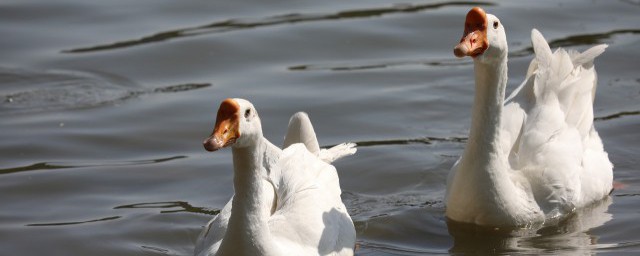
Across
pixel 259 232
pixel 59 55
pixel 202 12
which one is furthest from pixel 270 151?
pixel 202 12

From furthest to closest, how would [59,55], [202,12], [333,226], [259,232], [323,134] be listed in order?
[202,12], [59,55], [323,134], [333,226], [259,232]

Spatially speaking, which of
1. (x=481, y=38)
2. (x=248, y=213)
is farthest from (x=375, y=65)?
(x=248, y=213)

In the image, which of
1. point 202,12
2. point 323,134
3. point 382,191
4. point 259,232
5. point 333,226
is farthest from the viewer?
point 202,12

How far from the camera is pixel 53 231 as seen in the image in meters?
8.38

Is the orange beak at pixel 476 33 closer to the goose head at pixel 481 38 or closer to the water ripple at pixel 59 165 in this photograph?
the goose head at pixel 481 38

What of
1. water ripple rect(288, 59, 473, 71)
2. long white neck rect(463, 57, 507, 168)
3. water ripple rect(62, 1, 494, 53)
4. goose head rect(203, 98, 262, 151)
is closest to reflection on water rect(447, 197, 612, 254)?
long white neck rect(463, 57, 507, 168)

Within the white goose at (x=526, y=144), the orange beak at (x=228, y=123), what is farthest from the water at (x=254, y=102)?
the orange beak at (x=228, y=123)

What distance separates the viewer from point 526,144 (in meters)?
8.47

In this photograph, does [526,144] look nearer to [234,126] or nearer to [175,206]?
[175,206]

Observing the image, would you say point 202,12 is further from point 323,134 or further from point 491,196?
point 491,196

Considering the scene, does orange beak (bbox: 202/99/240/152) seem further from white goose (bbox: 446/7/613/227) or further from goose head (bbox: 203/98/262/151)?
white goose (bbox: 446/7/613/227)

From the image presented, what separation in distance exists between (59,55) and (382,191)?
4735mm

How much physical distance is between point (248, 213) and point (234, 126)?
620mm

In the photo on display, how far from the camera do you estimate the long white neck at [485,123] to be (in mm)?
7938
